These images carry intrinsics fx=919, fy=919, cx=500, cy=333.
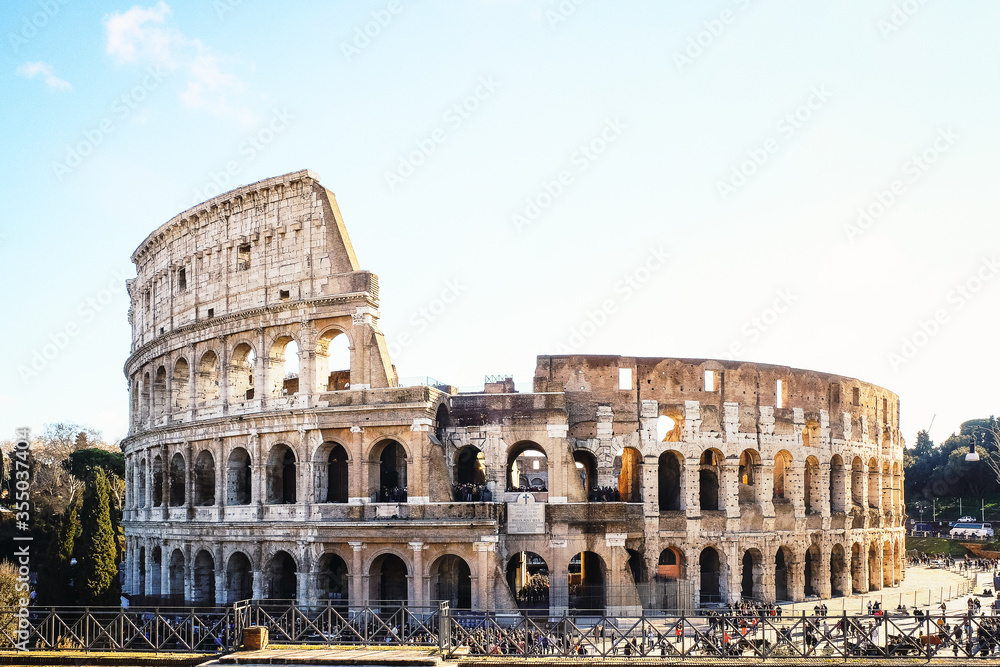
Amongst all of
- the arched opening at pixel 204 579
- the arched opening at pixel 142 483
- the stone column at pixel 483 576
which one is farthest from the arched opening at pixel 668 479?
the arched opening at pixel 142 483

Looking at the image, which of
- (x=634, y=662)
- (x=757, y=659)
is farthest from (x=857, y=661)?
(x=634, y=662)

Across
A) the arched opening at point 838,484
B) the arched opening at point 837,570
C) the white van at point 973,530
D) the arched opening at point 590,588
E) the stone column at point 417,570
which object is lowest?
the white van at point 973,530

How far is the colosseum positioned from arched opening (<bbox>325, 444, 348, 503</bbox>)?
7 cm

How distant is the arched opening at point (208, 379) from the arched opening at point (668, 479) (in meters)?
17.0

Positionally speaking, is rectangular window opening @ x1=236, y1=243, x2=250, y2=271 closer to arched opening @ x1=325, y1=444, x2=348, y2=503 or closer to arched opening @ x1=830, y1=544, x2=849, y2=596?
arched opening @ x1=325, y1=444, x2=348, y2=503

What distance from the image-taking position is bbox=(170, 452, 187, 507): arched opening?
117 feet

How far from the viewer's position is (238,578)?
32.5 meters

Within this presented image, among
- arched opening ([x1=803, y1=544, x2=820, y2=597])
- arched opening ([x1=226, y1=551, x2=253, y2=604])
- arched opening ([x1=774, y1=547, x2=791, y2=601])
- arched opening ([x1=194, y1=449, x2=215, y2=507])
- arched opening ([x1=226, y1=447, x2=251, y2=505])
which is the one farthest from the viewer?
arched opening ([x1=803, y1=544, x2=820, y2=597])

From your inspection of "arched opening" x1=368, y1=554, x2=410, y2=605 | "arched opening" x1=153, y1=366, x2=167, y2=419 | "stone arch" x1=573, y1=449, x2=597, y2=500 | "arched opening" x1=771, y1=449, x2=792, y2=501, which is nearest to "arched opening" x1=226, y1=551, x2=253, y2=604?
"arched opening" x1=368, y1=554, x2=410, y2=605

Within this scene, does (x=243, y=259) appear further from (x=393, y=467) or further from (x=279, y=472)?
(x=393, y=467)

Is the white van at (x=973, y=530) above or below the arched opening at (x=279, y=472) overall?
below

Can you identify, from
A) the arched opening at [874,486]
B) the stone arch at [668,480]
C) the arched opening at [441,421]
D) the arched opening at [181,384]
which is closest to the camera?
the arched opening at [441,421]

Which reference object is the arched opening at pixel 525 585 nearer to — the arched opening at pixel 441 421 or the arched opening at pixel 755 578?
the arched opening at pixel 441 421

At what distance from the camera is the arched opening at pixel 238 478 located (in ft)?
107
